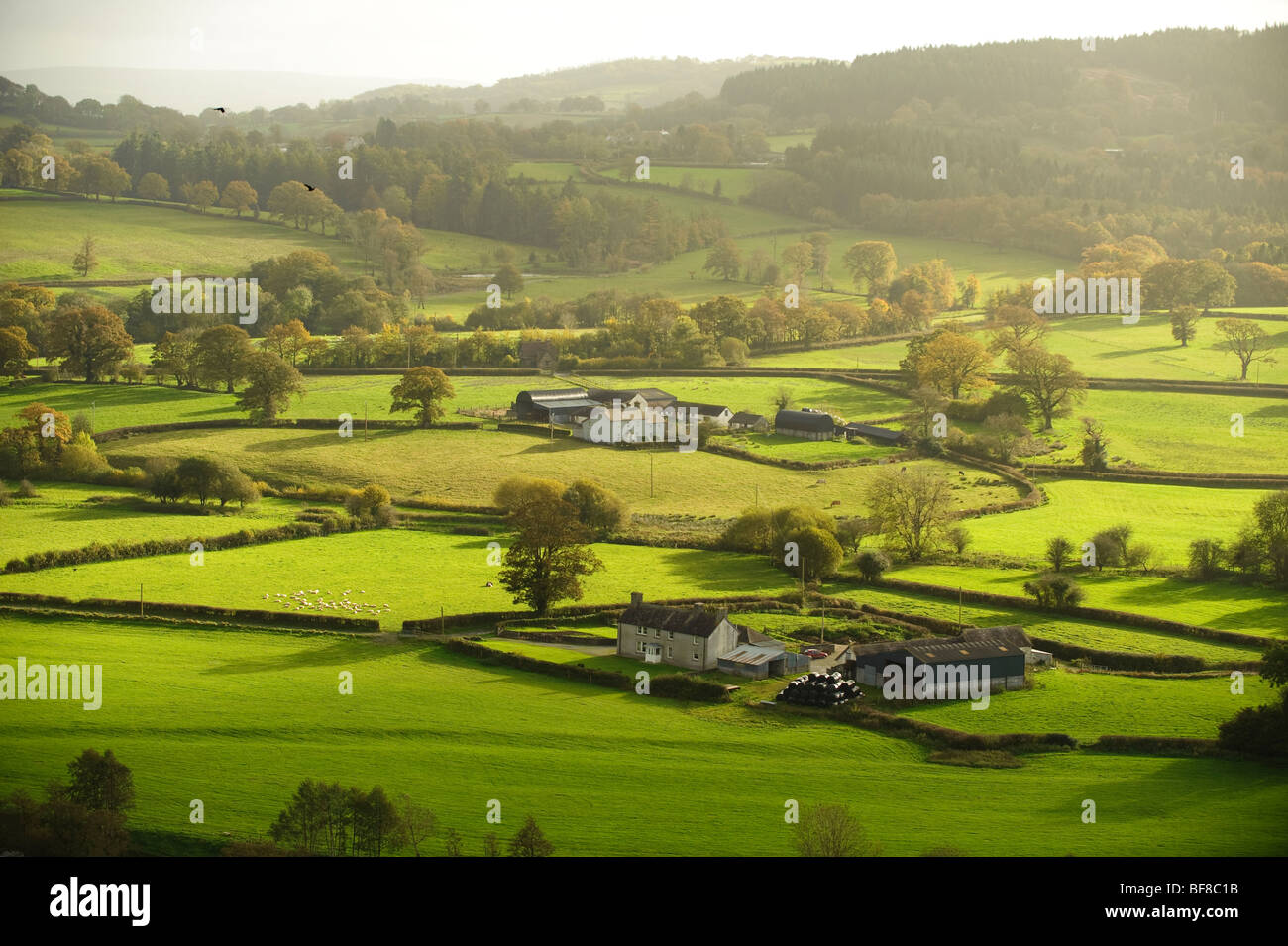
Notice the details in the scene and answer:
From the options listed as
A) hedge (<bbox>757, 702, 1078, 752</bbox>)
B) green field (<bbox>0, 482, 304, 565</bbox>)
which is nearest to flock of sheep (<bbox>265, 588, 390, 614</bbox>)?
green field (<bbox>0, 482, 304, 565</bbox>)

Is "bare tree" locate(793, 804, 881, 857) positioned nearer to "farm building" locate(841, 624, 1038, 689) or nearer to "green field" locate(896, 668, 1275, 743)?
"green field" locate(896, 668, 1275, 743)

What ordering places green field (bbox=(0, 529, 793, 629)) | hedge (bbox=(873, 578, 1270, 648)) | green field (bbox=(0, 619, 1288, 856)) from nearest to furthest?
green field (bbox=(0, 619, 1288, 856)) → hedge (bbox=(873, 578, 1270, 648)) → green field (bbox=(0, 529, 793, 629))

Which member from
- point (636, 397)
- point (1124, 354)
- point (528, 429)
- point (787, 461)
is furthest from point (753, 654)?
point (1124, 354)

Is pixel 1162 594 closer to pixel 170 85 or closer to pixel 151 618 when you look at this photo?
pixel 151 618

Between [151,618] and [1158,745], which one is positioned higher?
[151,618]

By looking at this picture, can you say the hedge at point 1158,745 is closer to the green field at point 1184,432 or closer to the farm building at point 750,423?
the green field at point 1184,432

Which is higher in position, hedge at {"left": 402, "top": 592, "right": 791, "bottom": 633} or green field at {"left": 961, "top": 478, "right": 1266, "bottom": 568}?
green field at {"left": 961, "top": 478, "right": 1266, "bottom": 568}
